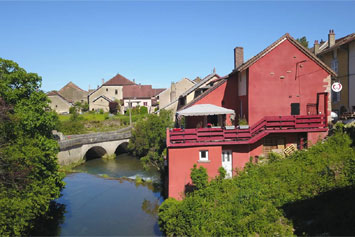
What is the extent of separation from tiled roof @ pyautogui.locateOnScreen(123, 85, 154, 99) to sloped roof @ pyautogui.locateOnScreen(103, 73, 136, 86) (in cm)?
224

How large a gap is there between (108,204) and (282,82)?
15909 mm

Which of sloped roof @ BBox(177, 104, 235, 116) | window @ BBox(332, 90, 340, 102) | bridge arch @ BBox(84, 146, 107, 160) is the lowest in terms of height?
bridge arch @ BBox(84, 146, 107, 160)

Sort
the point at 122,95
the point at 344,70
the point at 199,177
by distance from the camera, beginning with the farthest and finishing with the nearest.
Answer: the point at 122,95
the point at 344,70
the point at 199,177

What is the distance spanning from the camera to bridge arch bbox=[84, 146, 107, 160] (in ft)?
139

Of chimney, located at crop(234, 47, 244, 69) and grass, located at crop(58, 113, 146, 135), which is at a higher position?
chimney, located at crop(234, 47, 244, 69)

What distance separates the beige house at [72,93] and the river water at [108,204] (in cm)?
5839

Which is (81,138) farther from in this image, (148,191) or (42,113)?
(42,113)

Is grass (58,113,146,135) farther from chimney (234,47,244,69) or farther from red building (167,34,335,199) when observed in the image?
red building (167,34,335,199)

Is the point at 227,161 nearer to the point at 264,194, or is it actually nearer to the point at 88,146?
the point at 264,194

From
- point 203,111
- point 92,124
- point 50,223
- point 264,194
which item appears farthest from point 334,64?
point 92,124

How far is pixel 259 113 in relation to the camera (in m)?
20.4

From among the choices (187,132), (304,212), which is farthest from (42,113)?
(304,212)

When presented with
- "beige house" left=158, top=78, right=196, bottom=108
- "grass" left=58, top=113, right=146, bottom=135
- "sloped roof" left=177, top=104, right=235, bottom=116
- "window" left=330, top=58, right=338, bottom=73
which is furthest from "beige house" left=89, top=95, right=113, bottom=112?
"sloped roof" left=177, top=104, right=235, bottom=116

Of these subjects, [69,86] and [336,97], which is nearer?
[336,97]
